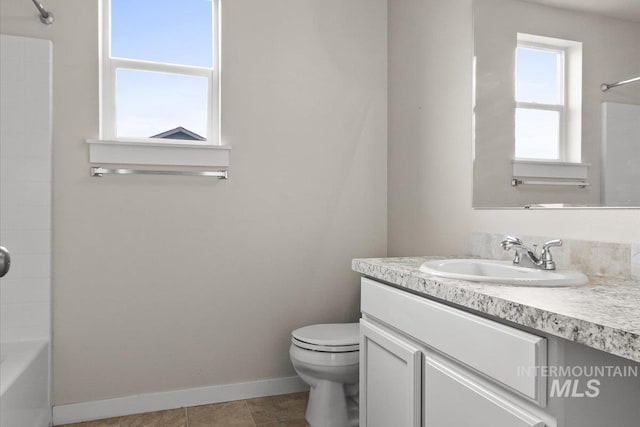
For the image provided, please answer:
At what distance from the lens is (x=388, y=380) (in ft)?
4.79

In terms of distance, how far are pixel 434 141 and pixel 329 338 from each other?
110 centimetres

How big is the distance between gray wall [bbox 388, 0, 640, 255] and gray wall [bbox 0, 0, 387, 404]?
158 mm

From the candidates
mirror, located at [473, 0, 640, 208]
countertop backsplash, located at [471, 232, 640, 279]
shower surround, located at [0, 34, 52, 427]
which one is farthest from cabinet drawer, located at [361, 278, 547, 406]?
shower surround, located at [0, 34, 52, 427]

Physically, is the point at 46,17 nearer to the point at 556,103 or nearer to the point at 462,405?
the point at 556,103

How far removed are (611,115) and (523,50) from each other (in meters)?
0.45

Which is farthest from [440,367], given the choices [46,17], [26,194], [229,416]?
[46,17]

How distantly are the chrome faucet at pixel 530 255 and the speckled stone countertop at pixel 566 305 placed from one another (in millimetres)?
144

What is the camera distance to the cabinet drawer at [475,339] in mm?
875

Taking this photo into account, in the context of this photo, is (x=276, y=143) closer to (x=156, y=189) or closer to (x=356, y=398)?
(x=156, y=189)

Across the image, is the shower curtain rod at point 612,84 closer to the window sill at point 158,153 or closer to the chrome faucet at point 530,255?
the chrome faucet at point 530,255

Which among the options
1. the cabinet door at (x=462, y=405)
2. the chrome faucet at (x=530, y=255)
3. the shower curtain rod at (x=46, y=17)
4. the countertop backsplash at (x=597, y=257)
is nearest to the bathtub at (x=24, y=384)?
the cabinet door at (x=462, y=405)

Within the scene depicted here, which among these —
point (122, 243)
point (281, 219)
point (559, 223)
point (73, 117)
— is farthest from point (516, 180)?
point (73, 117)

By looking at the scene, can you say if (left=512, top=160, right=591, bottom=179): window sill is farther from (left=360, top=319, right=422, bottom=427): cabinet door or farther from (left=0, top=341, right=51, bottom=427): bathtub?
(left=0, top=341, right=51, bottom=427): bathtub

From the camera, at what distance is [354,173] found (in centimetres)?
260
